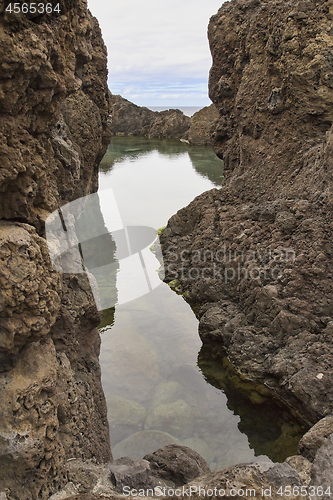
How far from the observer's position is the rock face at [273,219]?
15.1ft

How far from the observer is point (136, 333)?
5906mm

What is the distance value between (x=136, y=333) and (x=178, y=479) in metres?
3.09

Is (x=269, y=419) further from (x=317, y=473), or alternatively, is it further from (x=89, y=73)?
(x=89, y=73)

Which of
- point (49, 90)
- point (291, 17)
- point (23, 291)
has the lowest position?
point (23, 291)

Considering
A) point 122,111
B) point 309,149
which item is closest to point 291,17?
point 309,149

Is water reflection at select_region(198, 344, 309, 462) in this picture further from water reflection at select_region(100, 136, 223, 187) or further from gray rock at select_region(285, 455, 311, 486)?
water reflection at select_region(100, 136, 223, 187)

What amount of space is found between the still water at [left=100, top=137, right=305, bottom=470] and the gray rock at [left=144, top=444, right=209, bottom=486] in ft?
2.42

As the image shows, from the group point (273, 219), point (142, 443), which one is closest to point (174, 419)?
point (142, 443)

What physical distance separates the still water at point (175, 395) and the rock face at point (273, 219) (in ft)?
0.94

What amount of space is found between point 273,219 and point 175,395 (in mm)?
2844

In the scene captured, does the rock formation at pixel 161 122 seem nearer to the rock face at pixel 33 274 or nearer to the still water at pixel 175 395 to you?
the still water at pixel 175 395

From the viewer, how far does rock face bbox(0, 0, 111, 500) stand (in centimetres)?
211
